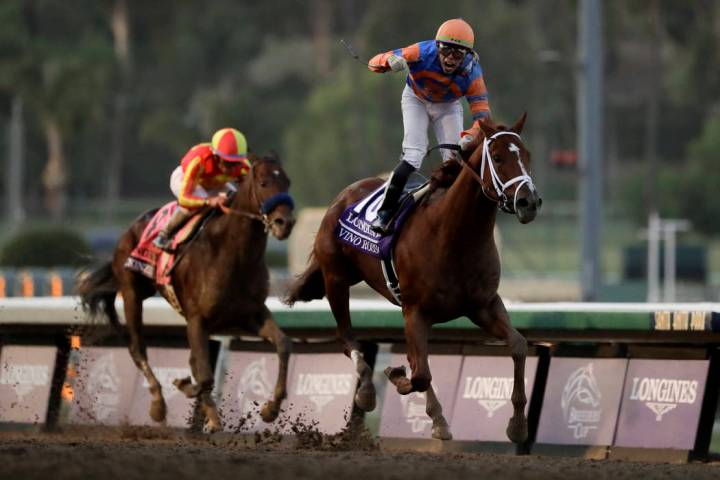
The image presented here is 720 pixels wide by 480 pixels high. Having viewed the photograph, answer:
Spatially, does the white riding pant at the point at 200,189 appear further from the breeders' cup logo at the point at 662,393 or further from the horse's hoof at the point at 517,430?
the horse's hoof at the point at 517,430

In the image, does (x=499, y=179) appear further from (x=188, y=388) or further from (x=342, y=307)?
(x=188, y=388)

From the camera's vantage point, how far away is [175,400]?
12.8m

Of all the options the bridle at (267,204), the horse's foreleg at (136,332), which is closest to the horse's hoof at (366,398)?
the bridle at (267,204)

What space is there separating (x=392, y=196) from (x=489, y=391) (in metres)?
2.04

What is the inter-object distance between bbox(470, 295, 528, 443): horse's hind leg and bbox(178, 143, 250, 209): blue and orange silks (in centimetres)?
297

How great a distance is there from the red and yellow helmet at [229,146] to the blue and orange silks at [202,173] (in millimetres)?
68

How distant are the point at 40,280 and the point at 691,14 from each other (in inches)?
1277

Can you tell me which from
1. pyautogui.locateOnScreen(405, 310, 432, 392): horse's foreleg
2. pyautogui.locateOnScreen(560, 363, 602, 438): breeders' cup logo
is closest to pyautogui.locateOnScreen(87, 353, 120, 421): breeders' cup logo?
pyautogui.locateOnScreen(560, 363, 602, 438): breeders' cup logo

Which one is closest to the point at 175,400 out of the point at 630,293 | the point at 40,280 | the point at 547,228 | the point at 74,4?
Result: the point at 40,280

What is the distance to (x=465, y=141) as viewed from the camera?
30.0 feet

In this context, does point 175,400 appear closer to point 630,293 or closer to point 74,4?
point 630,293

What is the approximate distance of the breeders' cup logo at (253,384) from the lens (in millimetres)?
12234

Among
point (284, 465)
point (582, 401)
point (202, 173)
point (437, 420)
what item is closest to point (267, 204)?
point (202, 173)

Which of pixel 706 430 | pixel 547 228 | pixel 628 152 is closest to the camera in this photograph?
pixel 706 430
